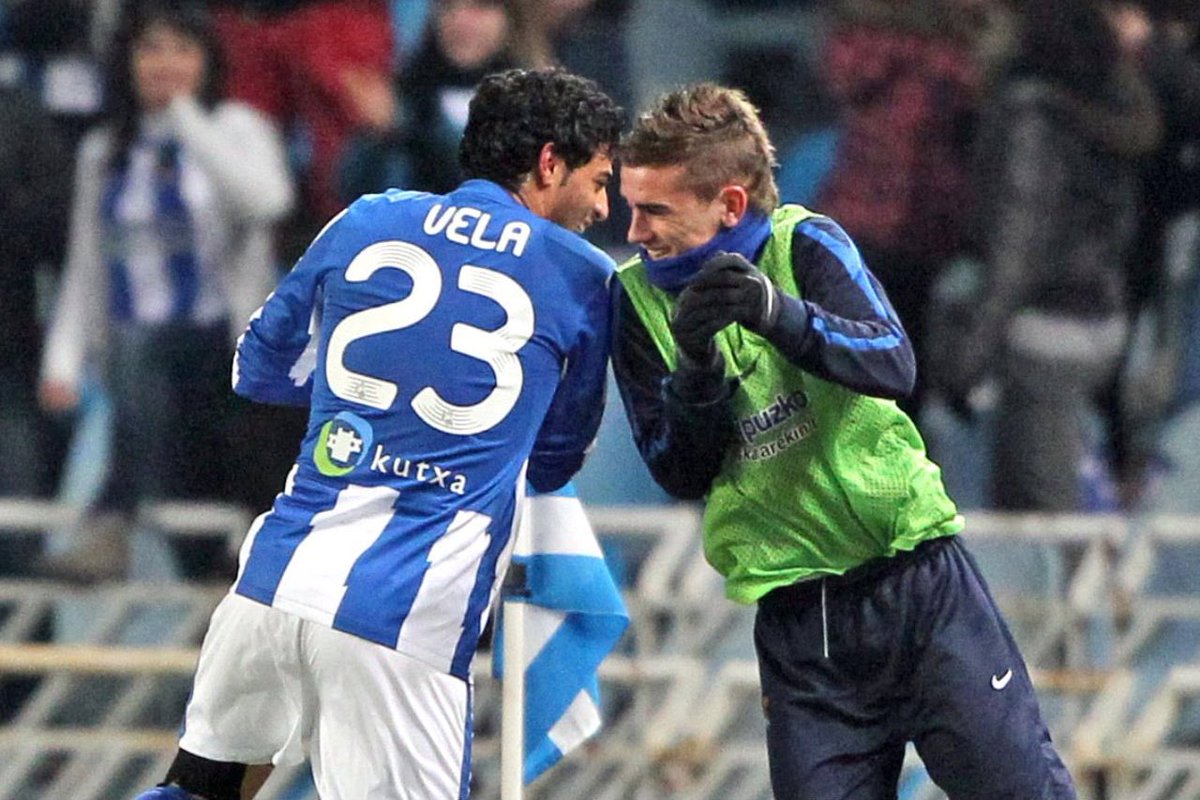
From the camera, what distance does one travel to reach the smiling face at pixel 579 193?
4.02 metres

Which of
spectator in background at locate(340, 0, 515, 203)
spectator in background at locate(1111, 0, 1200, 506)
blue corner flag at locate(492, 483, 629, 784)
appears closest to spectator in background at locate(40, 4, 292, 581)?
spectator in background at locate(340, 0, 515, 203)

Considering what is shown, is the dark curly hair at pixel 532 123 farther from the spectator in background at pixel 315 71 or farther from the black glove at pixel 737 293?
the spectator in background at pixel 315 71

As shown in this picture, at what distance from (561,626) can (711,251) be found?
1.03 m

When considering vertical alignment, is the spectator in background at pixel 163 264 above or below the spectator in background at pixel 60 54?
below

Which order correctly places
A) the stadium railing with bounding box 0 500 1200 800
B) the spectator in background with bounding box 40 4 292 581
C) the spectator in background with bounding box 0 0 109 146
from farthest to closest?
1. the spectator in background with bounding box 0 0 109 146
2. the spectator in background with bounding box 40 4 292 581
3. the stadium railing with bounding box 0 500 1200 800

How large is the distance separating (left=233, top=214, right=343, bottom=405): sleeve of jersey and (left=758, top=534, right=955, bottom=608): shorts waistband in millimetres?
907

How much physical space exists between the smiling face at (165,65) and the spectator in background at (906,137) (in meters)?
1.90

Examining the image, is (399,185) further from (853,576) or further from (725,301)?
(725,301)

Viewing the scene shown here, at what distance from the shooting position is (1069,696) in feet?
22.5

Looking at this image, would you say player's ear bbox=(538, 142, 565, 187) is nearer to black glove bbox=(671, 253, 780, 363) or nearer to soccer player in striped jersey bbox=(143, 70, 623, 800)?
soccer player in striped jersey bbox=(143, 70, 623, 800)

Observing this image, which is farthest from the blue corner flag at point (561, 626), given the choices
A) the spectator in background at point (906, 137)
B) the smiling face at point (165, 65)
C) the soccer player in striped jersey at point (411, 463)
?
the smiling face at point (165, 65)

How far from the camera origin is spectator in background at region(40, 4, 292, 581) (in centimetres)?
705

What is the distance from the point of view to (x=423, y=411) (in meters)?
3.87

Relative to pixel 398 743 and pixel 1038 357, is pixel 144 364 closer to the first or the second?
pixel 1038 357
